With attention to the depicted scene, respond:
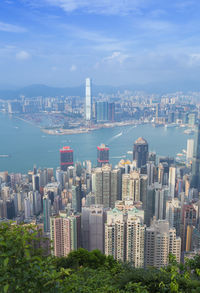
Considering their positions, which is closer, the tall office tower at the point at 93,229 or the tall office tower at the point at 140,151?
the tall office tower at the point at 93,229

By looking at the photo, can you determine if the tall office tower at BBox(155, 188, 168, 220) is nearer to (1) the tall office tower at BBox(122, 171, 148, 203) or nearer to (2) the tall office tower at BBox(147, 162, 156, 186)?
(1) the tall office tower at BBox(122, 171, 148, 203)

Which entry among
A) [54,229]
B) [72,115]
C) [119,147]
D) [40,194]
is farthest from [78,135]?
[54,229]

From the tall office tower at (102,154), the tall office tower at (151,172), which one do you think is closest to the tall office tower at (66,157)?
the tall office tower at (102,154)

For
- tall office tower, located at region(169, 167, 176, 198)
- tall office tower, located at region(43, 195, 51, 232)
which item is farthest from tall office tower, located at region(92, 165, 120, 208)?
tall office tower, located at region(169, 167, 176, 198)

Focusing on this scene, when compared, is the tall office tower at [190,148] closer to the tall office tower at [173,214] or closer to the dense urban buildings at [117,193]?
the dense urban buildings at [117,193]

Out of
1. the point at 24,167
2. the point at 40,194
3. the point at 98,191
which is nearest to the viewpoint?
the point at 98,191

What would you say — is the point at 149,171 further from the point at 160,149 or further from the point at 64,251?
the point at 64,251
